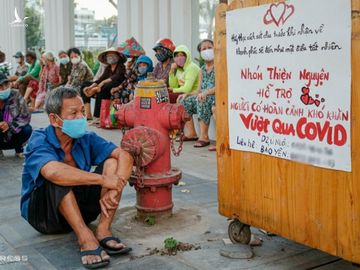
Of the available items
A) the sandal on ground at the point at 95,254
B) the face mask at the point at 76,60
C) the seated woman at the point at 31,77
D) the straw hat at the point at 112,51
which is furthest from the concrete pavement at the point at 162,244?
the seated woman at the point at 31,77

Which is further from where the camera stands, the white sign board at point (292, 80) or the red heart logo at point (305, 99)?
the red heart logo at point (305, 99)

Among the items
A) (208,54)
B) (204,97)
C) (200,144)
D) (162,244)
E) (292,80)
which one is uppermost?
(208,54)

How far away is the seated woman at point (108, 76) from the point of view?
30.7ft

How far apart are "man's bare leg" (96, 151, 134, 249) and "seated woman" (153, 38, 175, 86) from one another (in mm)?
4458

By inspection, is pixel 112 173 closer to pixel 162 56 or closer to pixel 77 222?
pixel 77 222

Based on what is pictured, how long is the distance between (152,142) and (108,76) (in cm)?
569

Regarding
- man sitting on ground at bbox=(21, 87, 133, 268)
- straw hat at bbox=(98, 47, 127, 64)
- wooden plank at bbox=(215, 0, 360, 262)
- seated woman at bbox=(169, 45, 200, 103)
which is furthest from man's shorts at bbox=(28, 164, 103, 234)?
straw hat at bbox=(98, 47, 127, 64)

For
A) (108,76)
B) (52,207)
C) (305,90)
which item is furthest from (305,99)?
(108,76)

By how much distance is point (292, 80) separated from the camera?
3035mm

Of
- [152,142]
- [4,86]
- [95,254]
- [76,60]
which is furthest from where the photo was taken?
[76,60]

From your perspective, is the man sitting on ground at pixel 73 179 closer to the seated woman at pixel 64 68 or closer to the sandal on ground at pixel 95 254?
the sandal on ground at pixel 95 254

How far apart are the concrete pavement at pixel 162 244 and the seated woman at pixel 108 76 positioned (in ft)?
14.3

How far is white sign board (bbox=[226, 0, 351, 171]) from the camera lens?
277 centimetres

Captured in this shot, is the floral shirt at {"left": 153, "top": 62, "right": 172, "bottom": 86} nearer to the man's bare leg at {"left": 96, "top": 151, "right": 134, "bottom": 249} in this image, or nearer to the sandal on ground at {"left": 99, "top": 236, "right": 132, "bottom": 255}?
the man's bare leg at {"left": 96, "top": 151, "right": 134, "bottom": 249}
